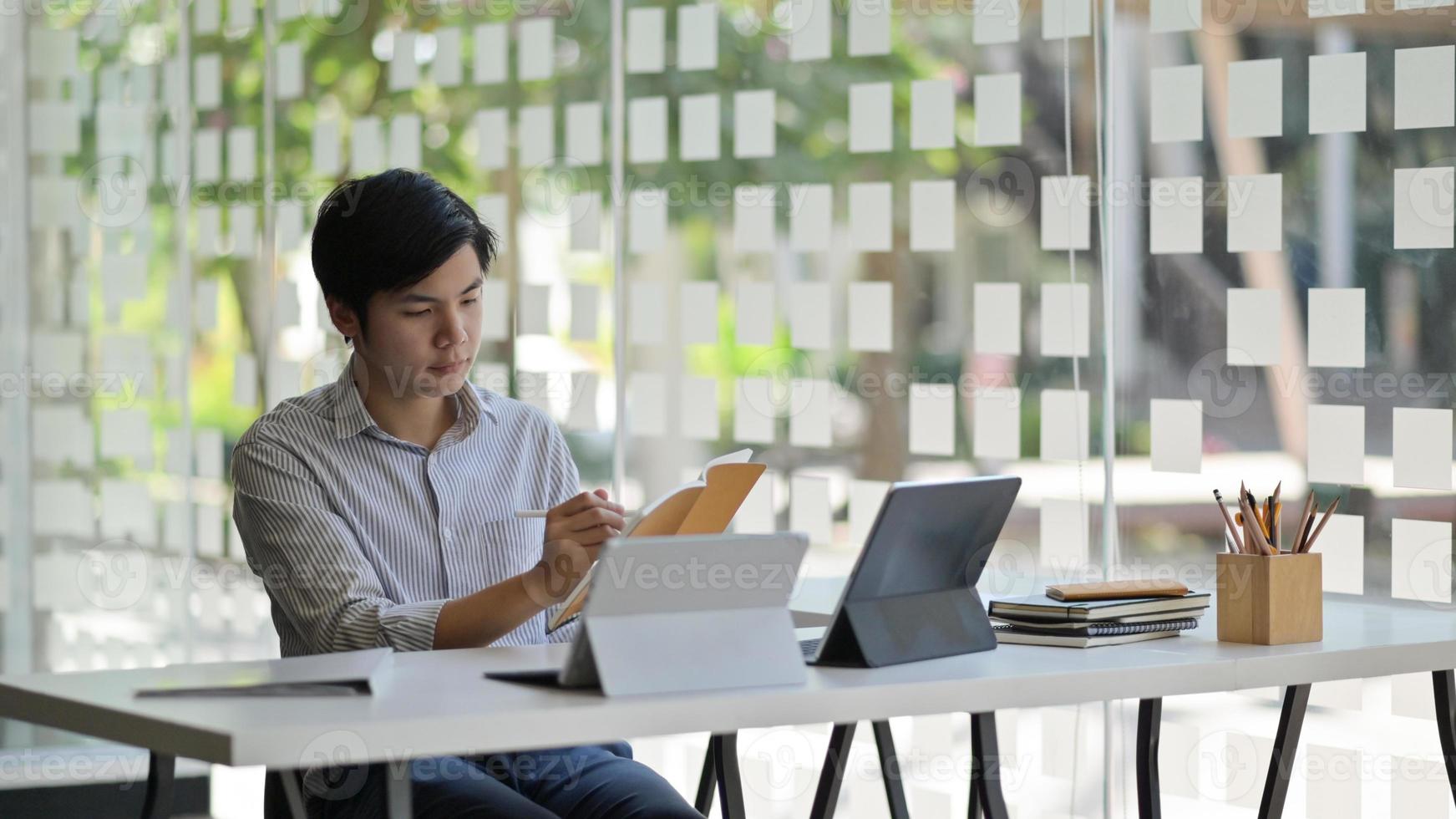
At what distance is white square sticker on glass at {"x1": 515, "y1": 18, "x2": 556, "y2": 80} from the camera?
12.7 feet

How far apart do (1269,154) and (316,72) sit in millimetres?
2428

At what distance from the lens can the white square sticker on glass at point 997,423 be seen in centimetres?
322

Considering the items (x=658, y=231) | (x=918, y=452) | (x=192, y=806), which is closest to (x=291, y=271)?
(x=658, y=231)

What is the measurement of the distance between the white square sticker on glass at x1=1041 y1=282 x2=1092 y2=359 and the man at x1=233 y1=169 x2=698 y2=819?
1146 mm

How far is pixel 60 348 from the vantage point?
13.4 ft

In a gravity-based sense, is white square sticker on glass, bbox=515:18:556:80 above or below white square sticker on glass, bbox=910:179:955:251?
above

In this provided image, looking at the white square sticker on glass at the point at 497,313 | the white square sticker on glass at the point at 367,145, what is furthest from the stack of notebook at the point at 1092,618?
the white square sticker on glass at the point at 367,145

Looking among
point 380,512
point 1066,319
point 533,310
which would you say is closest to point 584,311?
point 533,310

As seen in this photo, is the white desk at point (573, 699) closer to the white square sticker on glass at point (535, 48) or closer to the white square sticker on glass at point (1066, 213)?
the white square sticker on glass at point (1066, 213)

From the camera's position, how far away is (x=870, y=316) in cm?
341

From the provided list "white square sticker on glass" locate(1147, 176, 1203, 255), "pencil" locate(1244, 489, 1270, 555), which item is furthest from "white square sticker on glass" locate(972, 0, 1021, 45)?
"pencil" locate(1244, 489, 1270, 555)

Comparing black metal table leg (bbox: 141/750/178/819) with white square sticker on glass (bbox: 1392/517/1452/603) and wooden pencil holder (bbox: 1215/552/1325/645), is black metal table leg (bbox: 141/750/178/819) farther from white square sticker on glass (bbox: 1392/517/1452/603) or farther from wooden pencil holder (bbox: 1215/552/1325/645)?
white square sticker on glass (bbox: 1392/517/1452/603)

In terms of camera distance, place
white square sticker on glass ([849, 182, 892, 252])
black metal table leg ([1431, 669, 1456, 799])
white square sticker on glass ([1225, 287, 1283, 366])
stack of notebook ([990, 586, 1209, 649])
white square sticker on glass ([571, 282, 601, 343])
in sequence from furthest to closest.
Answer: white square sticker on glass ([571, 282, 601, 343]) → white square sticker on glass ([849, 182, 892, 252]) → white square sticker on glass ([1225, 287, 1283, 366]) → black metal table leg ([1431, 669, 1456, 799]) → stack of notebook ([990, 586, 1209, 649])

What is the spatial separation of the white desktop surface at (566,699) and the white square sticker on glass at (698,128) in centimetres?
177
